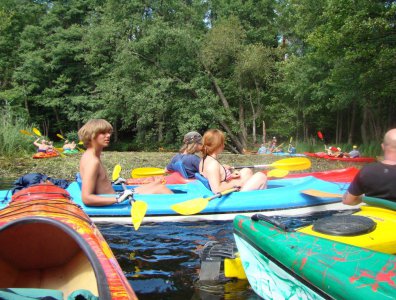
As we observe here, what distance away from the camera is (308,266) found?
6.06ft

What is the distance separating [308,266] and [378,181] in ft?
3.97

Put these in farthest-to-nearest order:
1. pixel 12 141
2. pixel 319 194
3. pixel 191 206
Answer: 1. pixel 12 141
2. pixel 319 194
3. pixel 191 206

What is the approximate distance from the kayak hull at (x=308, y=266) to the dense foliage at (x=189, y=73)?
13.9 m

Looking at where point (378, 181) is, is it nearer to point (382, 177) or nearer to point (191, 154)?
point (382, 177)

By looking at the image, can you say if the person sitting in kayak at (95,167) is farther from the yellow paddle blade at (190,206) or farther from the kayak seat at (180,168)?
the kayak seat at (180,168)

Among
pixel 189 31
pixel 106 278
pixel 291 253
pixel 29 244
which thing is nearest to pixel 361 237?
pixel 291 253

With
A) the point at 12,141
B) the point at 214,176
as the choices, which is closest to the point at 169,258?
the point at 214,176

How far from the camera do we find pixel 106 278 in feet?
5.81

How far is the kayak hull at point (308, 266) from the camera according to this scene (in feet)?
5.27

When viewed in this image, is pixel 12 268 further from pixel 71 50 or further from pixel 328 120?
pixel 71 50

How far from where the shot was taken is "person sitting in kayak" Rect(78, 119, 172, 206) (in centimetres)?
397

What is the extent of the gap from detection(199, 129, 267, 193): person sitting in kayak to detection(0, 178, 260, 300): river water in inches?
18.7

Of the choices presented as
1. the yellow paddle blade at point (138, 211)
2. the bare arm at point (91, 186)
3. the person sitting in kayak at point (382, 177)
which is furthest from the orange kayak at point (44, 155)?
the person sitting in kayak at point (382, 177)

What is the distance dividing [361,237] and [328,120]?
1882 centimetres
